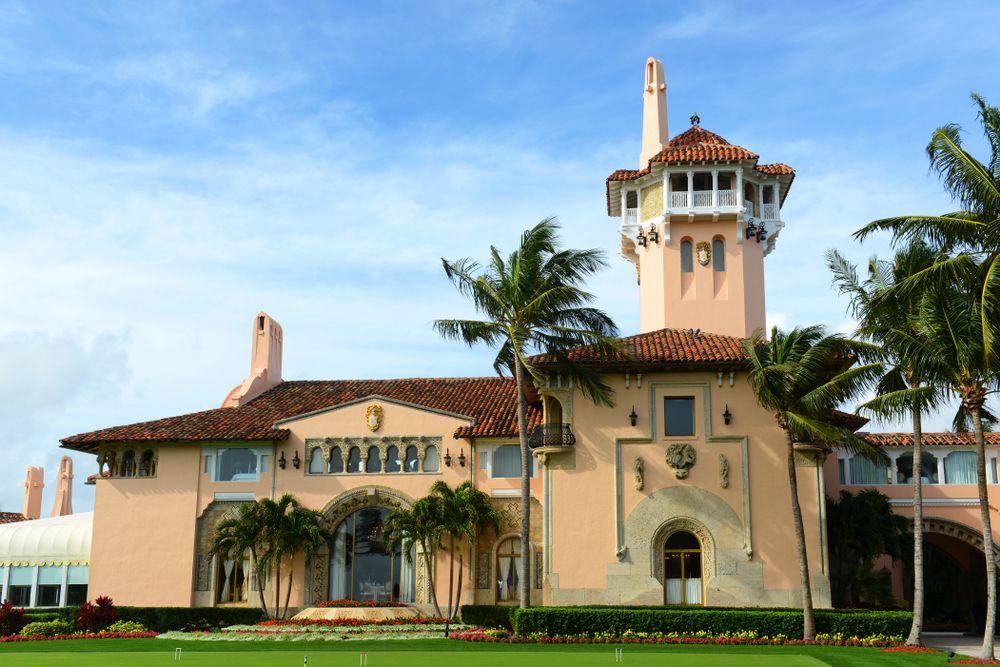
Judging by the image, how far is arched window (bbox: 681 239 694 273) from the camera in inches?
1547

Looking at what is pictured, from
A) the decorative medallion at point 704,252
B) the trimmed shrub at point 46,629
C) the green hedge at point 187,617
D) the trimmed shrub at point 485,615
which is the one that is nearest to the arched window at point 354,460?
the green hedge at point 187,617

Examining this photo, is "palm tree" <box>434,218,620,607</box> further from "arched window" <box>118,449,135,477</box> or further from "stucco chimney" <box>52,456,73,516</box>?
"stucco chimney" <box>52,456,73,516</box>

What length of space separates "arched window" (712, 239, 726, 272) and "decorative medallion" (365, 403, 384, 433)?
45.1 ft

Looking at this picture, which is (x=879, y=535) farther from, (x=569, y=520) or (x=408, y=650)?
(x=408, y=650)

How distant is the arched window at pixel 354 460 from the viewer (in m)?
39.8

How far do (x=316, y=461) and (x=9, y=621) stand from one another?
11.6m

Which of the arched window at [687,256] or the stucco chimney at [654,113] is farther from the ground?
the stucco chimney at [654,113]

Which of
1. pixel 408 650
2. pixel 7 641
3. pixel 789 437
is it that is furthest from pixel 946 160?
pixel 7 641

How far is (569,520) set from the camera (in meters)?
32.5

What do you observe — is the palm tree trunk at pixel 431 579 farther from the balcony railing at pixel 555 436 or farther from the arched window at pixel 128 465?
the arched window at pixel 128 465

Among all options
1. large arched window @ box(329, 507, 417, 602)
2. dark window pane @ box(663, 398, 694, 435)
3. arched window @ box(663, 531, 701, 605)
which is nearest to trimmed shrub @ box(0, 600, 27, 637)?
large arched window @ box(329, 507, 417, 602)

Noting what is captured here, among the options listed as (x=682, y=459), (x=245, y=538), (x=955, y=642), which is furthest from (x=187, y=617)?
(x=955, y=642)

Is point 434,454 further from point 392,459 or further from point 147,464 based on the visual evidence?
point 147,464

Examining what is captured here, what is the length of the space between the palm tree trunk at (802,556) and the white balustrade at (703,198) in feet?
38.0
